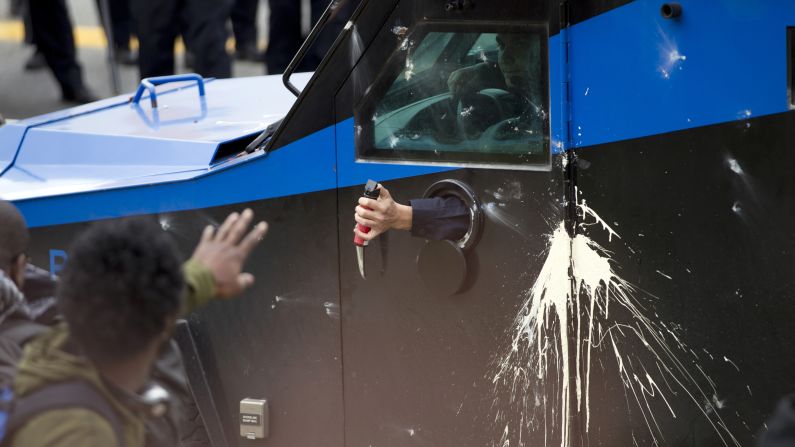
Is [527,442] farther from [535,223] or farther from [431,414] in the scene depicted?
[535,223]

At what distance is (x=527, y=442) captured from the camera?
290cm

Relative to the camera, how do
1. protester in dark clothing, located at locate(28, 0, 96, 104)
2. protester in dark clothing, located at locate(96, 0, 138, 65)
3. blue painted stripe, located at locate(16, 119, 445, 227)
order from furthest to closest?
protester in dark clothing, located at locate(96, 0, 138, 65)
protester in dark clothing, located at locate(28, 0, 96, 104)
blue painted stripe, located at locate(16, 119, 445, 227)

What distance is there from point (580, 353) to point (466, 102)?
2.27 ft

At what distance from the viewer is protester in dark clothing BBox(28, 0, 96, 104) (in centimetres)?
771

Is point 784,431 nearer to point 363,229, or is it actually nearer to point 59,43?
point 363,229

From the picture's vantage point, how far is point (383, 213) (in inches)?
113

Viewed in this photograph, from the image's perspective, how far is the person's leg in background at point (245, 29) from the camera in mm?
9109

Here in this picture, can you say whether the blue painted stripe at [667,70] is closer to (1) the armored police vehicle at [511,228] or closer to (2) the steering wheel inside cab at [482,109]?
(1) the armored police vehicle at [511,228]

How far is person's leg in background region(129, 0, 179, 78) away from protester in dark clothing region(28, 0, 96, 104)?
53.4 inches

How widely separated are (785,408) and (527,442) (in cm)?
129

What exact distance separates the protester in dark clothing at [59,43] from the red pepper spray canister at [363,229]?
5207 mm

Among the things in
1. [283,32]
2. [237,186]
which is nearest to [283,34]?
[283,32]

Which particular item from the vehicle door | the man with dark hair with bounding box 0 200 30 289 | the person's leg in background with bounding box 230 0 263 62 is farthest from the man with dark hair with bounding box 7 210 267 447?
the person's leg in background with bounding box 230 0 263 62

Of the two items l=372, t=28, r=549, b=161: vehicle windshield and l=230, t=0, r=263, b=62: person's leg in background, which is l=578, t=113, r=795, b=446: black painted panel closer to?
l=372, t=28, r=549, b=161: vehicle windshield
